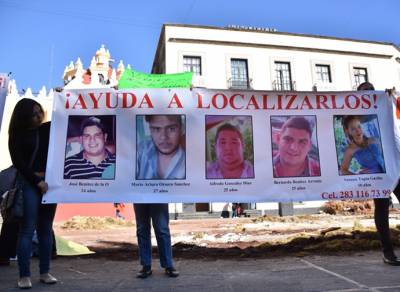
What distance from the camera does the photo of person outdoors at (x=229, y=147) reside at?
186 inches

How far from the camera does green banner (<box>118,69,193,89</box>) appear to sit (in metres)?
4.83

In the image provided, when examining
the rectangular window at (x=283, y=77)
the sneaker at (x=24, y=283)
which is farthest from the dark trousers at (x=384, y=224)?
the rectangular window at (x=283, y=77)

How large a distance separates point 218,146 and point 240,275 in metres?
1.51

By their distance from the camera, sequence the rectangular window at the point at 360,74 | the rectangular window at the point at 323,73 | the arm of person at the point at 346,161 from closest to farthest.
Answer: the arm of person at the point at 346,161, the rectangular window at the point at 323,73, the rectangular window at the point at 360,74

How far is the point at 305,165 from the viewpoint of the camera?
194 inches

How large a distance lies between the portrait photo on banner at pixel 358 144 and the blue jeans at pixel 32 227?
347 centimetres

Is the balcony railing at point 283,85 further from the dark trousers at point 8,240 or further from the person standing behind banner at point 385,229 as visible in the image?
the dark trousers at point 8,240

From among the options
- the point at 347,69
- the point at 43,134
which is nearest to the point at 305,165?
the point at 43,134

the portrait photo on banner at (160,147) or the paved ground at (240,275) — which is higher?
the portrait photo on banner at (160,147)

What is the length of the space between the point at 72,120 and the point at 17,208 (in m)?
1.32

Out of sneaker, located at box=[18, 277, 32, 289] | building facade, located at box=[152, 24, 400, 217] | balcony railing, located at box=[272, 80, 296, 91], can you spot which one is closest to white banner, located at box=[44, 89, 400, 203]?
sneaker, located at box=[18, 277, 32, 289]

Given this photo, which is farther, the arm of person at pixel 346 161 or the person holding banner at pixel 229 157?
the arm of person at pixel 346 161

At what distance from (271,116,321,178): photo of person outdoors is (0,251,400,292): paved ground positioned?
3.64ft

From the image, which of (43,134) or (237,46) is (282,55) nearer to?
(237,46)
